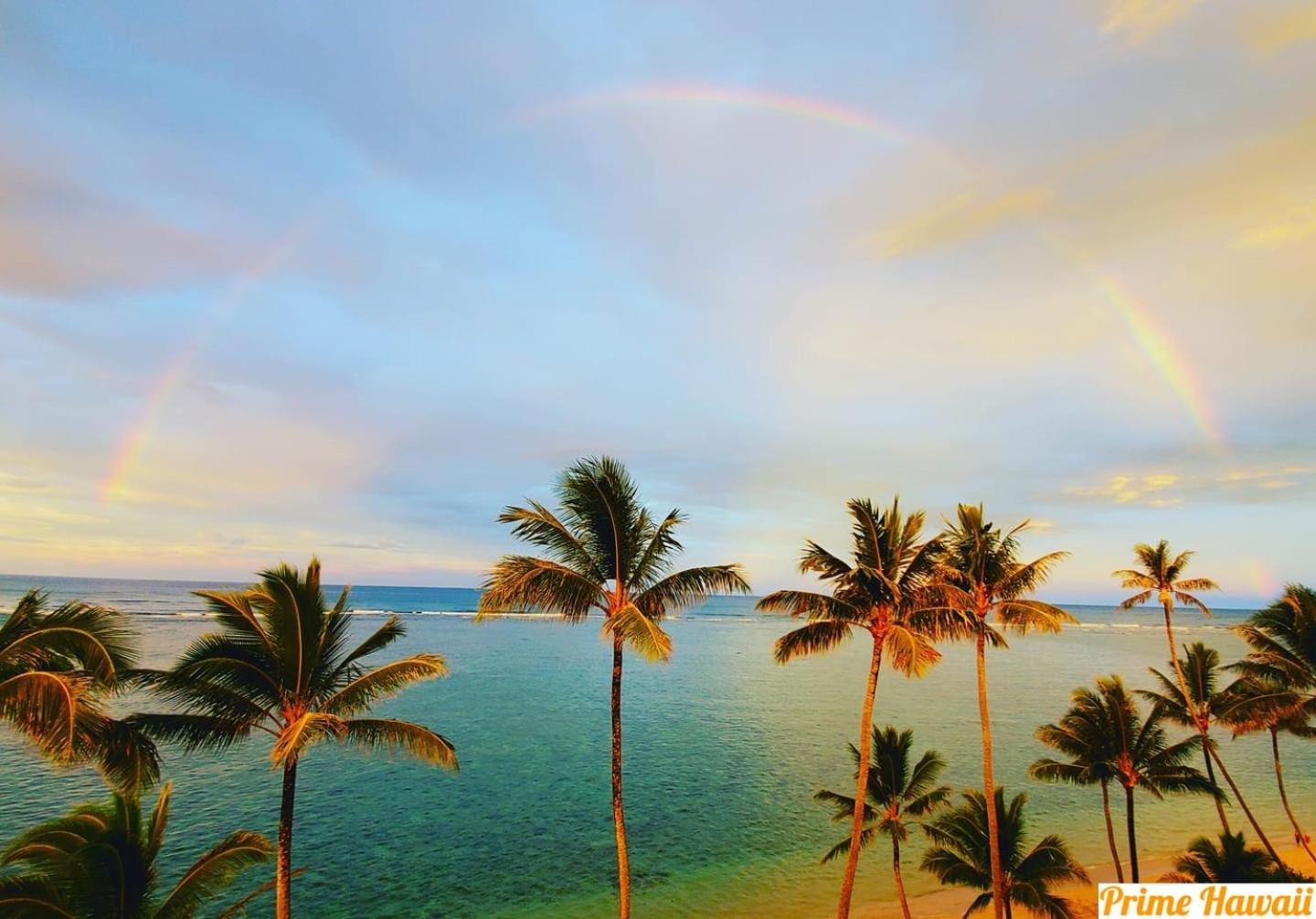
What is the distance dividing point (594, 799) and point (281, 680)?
112 feet

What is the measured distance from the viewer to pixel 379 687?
14.6 metres

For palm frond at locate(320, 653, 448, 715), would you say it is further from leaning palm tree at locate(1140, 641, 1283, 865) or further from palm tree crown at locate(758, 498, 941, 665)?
leaning palm tree at locate(1140, 641, 1283, 865)

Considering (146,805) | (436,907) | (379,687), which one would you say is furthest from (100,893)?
(146,805)

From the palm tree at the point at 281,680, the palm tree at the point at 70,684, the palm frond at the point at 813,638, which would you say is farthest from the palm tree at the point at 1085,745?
the palm tree at the point at 70,684

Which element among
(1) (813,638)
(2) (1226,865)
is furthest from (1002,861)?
(1) (813,638)

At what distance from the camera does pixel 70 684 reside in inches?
414

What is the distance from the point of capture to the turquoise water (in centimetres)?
3028

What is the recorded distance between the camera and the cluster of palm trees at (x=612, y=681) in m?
12.3

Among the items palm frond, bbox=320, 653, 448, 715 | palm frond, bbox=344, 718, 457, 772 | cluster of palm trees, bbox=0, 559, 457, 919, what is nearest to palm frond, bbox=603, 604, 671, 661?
palm frond, bbox=320, 653, 448, 715

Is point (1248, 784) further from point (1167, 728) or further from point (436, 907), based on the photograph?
point (436, 907)

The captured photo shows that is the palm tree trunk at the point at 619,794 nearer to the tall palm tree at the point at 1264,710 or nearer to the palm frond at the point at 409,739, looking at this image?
the palm frond at the point at 409,739

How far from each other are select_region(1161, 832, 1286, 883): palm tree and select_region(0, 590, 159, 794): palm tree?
3020cm

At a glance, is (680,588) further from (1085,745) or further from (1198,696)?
(1198,696)

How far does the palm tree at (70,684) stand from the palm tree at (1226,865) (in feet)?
99.1
